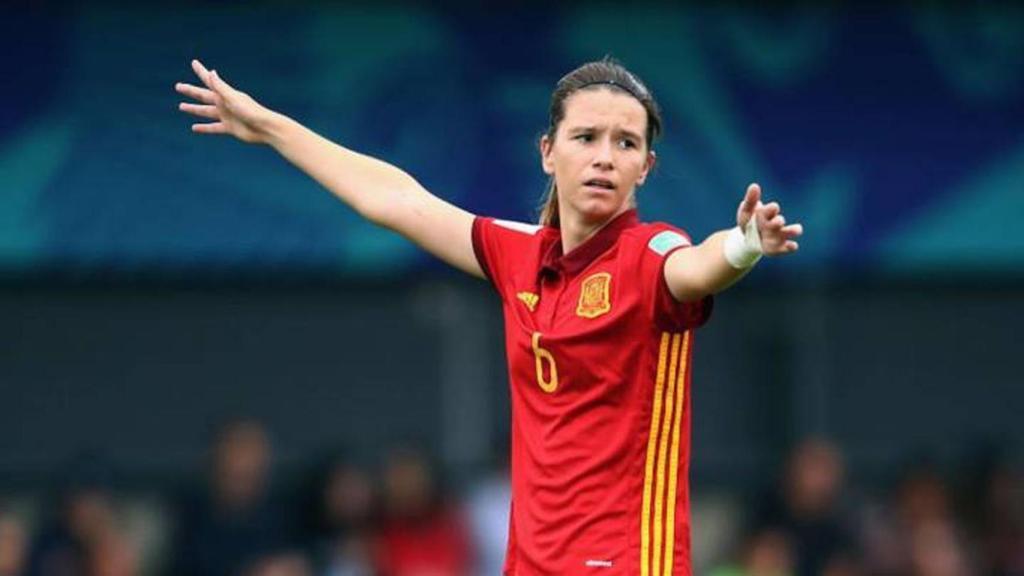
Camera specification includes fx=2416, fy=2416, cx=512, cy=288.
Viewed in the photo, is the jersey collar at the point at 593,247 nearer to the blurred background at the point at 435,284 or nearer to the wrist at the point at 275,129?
the wrist at the point at 275,129

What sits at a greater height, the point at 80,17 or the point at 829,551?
the point at 80,17

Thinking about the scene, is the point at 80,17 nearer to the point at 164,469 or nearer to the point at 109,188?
the point at 109,188

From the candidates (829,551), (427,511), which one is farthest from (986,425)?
(427,511)

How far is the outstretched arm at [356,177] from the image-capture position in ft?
17.9

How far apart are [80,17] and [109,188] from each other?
0.74 meters

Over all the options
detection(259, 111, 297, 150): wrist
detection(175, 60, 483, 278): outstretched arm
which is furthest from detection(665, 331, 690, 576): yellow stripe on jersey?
detection(259, 111, 297, 150): wrist

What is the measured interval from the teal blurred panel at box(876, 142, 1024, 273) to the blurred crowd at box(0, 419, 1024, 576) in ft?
3.02

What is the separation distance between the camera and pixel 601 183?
5.02m

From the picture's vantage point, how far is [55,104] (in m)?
10.3

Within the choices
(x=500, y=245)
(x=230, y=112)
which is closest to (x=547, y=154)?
(x=500, y=245)

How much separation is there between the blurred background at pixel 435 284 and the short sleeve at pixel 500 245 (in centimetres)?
413

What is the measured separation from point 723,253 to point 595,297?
1.27 ft

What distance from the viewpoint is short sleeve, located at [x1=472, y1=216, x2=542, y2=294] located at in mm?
5266

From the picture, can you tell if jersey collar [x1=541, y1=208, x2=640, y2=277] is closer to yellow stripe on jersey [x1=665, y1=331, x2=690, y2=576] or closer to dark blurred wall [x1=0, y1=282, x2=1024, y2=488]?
yellow stripe on jersey [x1=665, y1=331, x2=690, y2=576]
